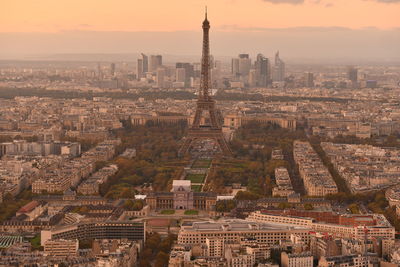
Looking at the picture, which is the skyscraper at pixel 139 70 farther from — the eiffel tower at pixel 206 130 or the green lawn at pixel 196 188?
the green lawn at pixel 196 188

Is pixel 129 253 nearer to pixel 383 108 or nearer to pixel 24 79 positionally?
pixel 383 108

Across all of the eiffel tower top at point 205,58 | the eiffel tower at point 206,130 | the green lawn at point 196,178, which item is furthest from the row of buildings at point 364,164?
the eiffel tower top at point 205,58

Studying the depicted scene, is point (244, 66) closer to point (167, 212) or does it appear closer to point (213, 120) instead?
point (213, 120)

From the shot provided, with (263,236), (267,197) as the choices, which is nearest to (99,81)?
(267,197)

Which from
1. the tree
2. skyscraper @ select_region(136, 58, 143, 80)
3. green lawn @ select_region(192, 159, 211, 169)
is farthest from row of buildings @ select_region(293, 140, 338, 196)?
skyscraper @ select_region(136, 58, 143, 80)

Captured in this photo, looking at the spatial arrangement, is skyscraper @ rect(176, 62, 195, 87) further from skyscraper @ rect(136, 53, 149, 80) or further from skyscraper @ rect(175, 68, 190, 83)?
skyscraper @ rect(136, 53, 149, 80)

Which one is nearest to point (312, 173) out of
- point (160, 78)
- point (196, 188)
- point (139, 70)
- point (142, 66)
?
point (196, 188)

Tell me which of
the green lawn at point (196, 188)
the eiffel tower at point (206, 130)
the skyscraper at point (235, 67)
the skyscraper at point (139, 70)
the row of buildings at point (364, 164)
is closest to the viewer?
the green lawn at point (196, 188)
